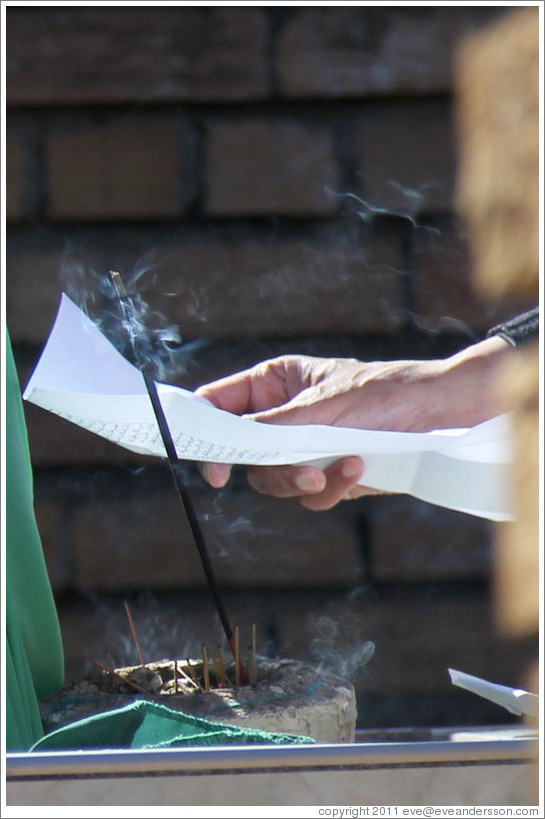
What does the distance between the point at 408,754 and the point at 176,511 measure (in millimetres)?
848

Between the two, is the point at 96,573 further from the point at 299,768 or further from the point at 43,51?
the point at 299,768

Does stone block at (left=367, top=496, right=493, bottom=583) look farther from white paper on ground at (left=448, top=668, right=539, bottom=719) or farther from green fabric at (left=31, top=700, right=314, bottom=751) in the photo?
green fabric at (left=31, top=700, right=314, bottom=751)

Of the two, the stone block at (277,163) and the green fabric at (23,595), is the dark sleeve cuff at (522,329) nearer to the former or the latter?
the green fabric at (23,595)

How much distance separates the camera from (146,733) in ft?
1.55

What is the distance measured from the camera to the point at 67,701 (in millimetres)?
588

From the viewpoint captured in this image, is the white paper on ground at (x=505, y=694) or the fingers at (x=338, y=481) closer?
the white paper on ground at (x=505, y=694)

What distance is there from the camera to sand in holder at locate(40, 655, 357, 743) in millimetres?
553

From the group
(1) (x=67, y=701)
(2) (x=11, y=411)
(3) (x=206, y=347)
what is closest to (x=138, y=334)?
(2) (x=11, y=411)

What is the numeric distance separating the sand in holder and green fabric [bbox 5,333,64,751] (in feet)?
0.09

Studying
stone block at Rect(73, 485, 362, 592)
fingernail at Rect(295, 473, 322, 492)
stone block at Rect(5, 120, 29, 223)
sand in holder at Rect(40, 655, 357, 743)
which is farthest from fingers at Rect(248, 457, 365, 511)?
stone block at Rect(5, 120, 29, 223)

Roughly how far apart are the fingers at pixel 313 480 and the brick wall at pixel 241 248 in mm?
406

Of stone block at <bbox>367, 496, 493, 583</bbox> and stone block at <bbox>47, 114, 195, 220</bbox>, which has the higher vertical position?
stone block at <bbox>47, 114, 195, 220</bbox>

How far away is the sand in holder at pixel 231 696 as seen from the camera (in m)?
0.55

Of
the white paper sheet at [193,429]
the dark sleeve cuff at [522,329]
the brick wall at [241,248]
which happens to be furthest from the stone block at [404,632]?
the white paper sheet at [193,429]
